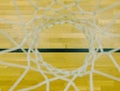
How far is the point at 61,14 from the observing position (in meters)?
1.22

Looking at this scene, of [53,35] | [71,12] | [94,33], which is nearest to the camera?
[94,33]

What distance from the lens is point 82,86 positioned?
1.52 m

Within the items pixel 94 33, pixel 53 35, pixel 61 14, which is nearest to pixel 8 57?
pixel 53 35

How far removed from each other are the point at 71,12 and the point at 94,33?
0.60 ft

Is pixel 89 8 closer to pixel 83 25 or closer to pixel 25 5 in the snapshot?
pixel 25 5

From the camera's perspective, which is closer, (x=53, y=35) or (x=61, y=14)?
(x=61, y=14)

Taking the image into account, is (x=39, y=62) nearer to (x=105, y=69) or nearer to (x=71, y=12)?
(x=71, y=12)

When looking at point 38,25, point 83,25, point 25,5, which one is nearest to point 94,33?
point 83,25

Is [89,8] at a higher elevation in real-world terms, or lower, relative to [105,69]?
higher

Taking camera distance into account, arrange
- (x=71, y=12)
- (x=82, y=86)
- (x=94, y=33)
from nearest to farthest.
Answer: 1. (x=94, y=33)
2. (x=71, y=12)
3. (x=82, y=86)

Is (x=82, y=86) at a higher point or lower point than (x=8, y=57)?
lower

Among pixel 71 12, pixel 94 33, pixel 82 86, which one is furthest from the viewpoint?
pixel 82 86

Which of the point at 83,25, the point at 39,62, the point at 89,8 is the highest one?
the point at 89,8

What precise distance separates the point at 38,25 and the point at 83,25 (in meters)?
0.19
